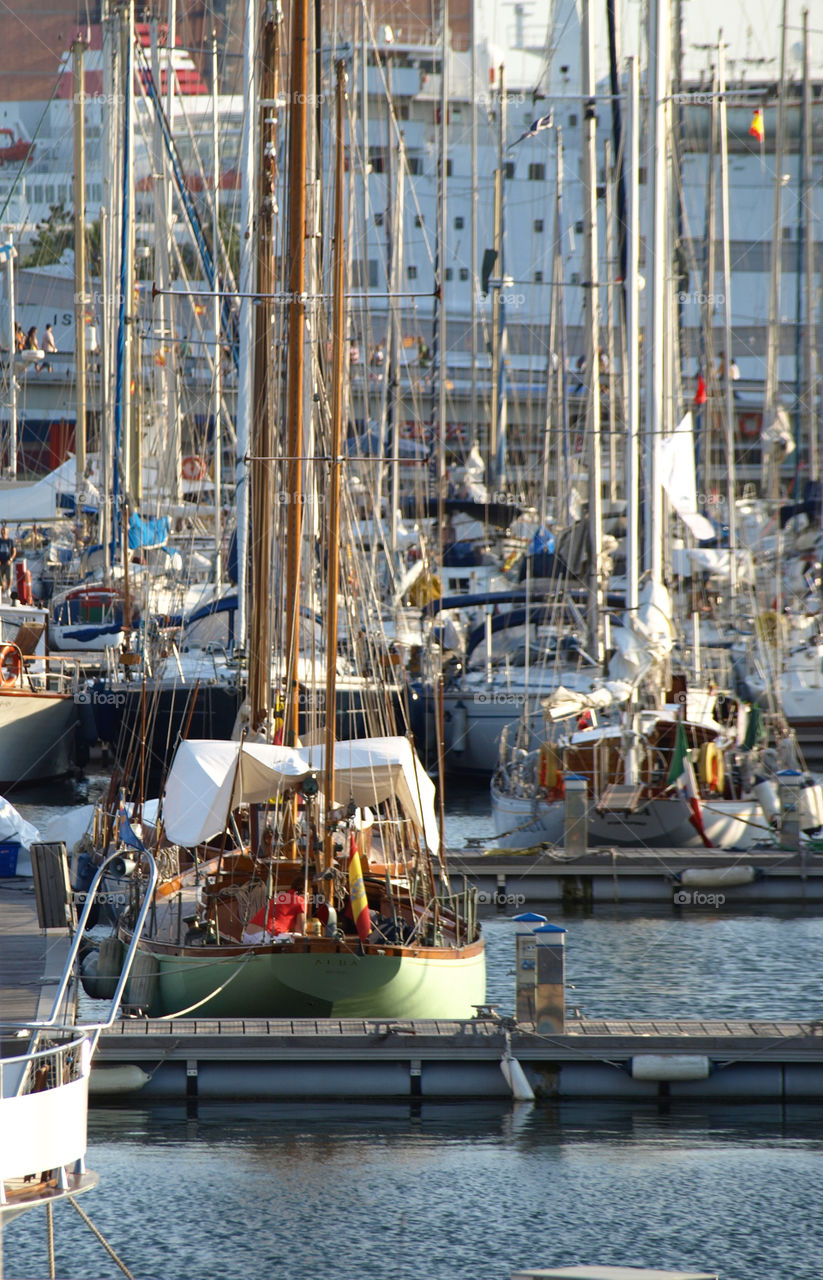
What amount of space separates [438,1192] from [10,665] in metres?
22.2

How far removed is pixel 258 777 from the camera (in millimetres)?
17344

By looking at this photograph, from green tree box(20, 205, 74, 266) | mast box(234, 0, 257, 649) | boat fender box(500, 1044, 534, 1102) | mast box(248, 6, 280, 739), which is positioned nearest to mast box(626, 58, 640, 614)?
mast box(234, 0, 257, 649)

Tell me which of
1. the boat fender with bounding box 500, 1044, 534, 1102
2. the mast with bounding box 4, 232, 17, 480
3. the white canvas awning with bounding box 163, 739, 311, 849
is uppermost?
the mast with bounding box 4, 232, 17, 480

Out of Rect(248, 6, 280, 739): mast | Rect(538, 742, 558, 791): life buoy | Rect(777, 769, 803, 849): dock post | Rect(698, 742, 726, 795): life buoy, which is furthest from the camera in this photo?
Rect(538, 742, 558, 791): life buoy

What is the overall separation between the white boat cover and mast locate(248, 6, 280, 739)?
1.58 metres

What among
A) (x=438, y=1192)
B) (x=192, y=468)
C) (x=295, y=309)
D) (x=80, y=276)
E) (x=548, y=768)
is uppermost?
(x=80, y=276)

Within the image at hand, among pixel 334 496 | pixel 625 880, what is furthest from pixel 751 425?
pixel 334 496

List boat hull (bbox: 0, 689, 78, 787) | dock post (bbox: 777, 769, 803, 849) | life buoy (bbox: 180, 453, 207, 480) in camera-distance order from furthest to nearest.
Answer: life buoy (bbox: 180, 453, 207, 480), boat hull (bbox: 0, 689, 78, 787), dock post (bbox: 777, 769, 803, 849)

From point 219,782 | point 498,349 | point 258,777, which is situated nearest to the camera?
point 219,782

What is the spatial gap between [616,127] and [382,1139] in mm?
26685

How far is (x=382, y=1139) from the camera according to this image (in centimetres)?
1501

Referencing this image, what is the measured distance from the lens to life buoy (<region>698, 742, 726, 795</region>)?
87.1ft

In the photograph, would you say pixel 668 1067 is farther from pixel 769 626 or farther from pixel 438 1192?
pixel 769 626

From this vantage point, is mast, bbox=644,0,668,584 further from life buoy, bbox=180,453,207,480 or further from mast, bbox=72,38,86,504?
mast, bbox=72,38,86,504
